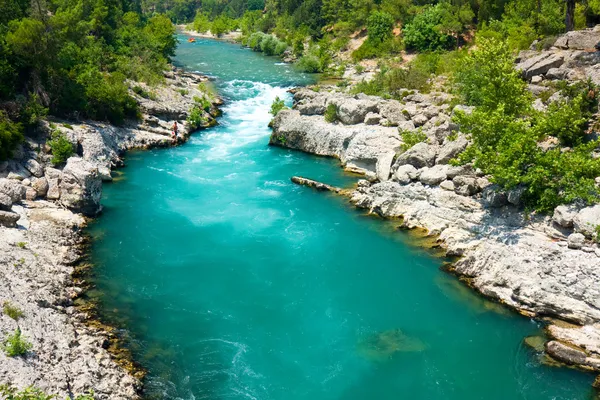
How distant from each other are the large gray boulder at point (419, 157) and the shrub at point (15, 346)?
27.6 metres

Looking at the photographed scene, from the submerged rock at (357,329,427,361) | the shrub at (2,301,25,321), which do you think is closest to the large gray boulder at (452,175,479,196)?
the submerged rock at (357,329,427,361)

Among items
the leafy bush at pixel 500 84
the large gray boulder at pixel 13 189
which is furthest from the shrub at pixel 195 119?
the leafy bush at pixel 500 84

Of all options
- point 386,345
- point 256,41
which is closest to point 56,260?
point 386,345

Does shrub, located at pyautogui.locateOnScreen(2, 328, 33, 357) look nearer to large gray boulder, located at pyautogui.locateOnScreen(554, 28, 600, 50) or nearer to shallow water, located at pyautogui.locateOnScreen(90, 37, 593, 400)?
shallow water, located at pyautogui.locateOnScreen(90, 37, 593, 400)

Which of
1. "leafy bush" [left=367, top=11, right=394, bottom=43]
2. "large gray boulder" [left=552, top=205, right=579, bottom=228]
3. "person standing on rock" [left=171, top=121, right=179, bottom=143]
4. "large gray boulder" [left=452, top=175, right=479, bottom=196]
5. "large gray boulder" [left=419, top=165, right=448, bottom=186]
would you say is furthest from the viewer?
"leafy bush" [left=367, top=11, right=394, bottom=43]

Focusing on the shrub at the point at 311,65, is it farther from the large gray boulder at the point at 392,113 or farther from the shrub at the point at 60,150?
the shrub at the point at 60,150

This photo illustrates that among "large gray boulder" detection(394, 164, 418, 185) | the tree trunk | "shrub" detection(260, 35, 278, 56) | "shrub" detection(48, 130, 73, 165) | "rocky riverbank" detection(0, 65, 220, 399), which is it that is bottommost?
"rocky riverbank" detection(0, 65, 220, 399)

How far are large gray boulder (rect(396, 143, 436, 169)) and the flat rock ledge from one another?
76 mm

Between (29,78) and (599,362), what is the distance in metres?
45.8

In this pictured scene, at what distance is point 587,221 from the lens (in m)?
25.4

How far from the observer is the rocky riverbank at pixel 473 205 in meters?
23.9

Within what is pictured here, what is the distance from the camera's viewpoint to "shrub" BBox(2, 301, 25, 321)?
66.3 feet

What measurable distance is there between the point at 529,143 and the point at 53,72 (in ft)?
128

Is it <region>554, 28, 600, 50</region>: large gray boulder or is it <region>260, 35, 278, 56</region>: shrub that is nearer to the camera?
<region>554, 28, 600, 50</region>: large gray boulder
